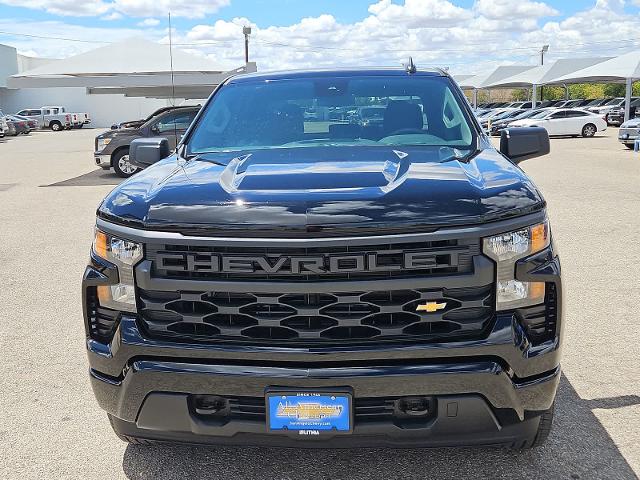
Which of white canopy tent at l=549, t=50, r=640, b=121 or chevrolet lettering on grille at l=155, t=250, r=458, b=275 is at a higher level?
white canopy tent at l=549, t=50, r=640, b=121

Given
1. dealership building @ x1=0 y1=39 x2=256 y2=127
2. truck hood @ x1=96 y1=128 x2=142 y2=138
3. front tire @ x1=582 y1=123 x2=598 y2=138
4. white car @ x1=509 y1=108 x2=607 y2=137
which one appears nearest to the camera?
truck hood @ x1=96 y1=128 x2=142 y2=138

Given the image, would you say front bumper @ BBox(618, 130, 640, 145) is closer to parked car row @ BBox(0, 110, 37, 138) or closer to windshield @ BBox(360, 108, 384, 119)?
windshield @ BBox(360, 108, 384, 119)

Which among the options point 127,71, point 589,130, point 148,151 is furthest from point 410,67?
point 589,130

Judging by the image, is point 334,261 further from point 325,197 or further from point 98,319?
point 98,319

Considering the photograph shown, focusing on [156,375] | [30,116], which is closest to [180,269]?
[156,375]

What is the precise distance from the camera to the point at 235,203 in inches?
101

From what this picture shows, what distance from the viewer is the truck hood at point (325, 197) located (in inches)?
97.4

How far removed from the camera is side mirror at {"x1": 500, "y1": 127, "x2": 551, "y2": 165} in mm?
3977

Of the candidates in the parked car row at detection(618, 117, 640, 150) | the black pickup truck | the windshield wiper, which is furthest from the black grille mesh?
the parked car row at detection(618, 117, 640, 150)

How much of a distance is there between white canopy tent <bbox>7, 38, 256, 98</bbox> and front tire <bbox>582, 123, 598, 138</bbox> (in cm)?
1783

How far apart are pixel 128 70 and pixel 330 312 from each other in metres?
21.3

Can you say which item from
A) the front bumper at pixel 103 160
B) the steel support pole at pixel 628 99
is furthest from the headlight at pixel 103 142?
the steel support pole at pixel 628 99

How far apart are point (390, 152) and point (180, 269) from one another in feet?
4.22

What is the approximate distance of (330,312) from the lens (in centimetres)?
252
